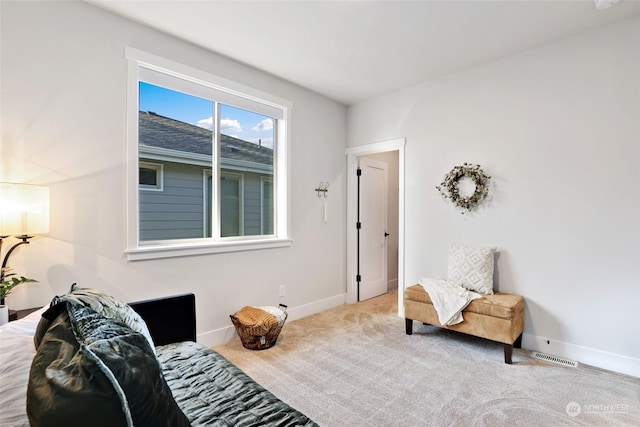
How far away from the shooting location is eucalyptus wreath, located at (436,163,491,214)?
3221 mm

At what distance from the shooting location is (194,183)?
9.99 feet

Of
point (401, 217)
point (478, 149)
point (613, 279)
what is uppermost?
point (478, 149)

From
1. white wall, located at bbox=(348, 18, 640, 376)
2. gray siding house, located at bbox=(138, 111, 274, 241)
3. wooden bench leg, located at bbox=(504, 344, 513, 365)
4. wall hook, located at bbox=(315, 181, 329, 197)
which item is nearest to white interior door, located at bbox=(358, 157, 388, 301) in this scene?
wall hook, located at bbox=(315, 181, 329, 197)

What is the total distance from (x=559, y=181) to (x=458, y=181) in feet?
2.86

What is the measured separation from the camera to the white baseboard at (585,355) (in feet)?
8.15

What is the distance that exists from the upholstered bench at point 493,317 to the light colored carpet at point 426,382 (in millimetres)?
193

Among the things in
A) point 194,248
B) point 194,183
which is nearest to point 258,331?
point 194,248

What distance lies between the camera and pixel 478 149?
3281 millimetres

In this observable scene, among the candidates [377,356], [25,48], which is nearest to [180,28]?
[25,48]

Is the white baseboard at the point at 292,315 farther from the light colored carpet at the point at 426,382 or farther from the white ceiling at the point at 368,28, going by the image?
the white ceiling at the point at 368,28

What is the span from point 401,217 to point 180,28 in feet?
9.65

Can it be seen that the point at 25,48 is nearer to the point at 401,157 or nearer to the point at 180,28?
the point at 180,28

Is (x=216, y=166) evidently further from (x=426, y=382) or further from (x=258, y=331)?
(x=426, y=382)

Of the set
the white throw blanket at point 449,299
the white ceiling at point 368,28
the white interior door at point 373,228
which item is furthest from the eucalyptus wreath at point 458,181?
the white interior door at point 373,228
